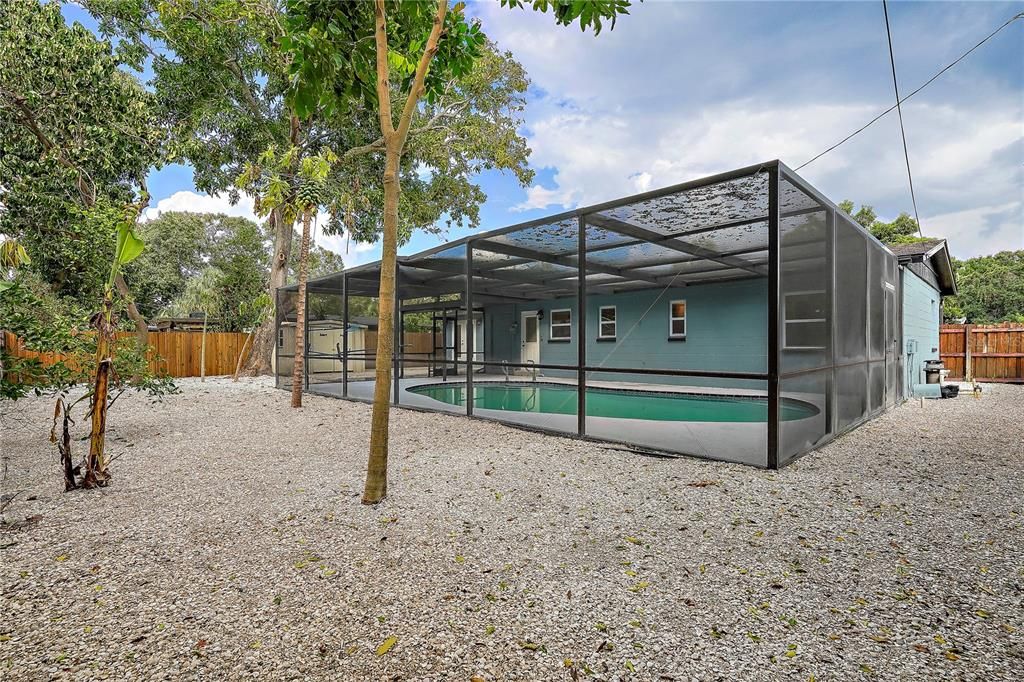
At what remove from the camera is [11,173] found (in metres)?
9.66

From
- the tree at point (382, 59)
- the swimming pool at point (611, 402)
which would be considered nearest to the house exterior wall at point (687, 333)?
the swimming pool at point (611, 402)

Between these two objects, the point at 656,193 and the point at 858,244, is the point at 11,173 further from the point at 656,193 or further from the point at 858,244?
the point at 858,244

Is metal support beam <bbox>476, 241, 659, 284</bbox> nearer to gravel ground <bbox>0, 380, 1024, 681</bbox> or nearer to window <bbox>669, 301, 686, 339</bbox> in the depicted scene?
window <bbox>669, 301, 686, 339</bbox>

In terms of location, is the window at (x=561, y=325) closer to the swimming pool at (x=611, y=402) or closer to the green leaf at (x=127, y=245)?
the swimming pool at (x=611, y=402)

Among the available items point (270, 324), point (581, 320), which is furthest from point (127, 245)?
point (270, 324)

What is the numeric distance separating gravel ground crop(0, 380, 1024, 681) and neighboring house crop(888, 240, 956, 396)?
4.84 metres

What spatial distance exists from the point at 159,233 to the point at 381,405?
69.3 feet

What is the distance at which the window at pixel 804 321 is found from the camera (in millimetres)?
4043

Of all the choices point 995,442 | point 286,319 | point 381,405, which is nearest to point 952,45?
point 995,442

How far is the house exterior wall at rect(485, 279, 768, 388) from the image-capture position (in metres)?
10.8

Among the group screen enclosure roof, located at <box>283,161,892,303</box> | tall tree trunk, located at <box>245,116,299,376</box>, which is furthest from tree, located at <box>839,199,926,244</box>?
tall tree trunk, located at <box>245,116,299,376</box>

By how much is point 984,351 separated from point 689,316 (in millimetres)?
7564

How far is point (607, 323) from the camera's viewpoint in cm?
1325

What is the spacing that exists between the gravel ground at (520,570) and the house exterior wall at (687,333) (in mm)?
6568
